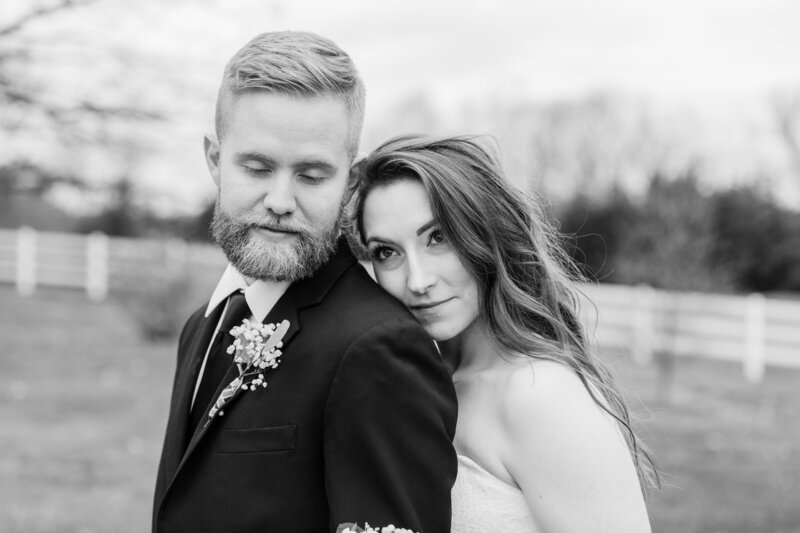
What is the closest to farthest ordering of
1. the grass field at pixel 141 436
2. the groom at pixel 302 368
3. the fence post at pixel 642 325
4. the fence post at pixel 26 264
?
the groom at pixel 302 368
the grass field at pixel 141 436
the fence post at pixel 642 325
the fence post at pixel 26 264

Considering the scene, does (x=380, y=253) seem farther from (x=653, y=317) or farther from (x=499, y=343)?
(x=653, y=317)

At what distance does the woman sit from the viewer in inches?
95.2

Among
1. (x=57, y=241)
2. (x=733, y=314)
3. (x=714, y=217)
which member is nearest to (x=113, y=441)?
(x=733, y=314)

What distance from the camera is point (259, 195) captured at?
2207mm

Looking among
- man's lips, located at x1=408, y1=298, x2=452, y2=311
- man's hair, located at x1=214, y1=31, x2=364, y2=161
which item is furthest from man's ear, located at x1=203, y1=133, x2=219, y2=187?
man's lips, located at x1=408, y1=298, x2=452, y2=311

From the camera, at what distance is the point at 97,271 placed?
2275 centimetres

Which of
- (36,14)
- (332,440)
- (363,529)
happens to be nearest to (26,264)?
(36,14)

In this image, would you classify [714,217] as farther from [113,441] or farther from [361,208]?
[361,208]

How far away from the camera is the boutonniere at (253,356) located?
2.10m

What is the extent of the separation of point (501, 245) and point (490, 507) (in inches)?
31.5

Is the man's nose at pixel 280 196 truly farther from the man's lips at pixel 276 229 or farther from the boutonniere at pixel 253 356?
the boutonniere at pixel 253 356

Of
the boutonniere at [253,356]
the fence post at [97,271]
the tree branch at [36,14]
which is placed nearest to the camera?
the boutonniere at [253,356]

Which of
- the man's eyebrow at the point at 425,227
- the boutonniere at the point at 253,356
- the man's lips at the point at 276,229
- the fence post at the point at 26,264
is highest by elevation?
the man's lips at the point at 276,229

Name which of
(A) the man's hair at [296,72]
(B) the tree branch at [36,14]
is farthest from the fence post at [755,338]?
(A) the man's hair at [296,72]
